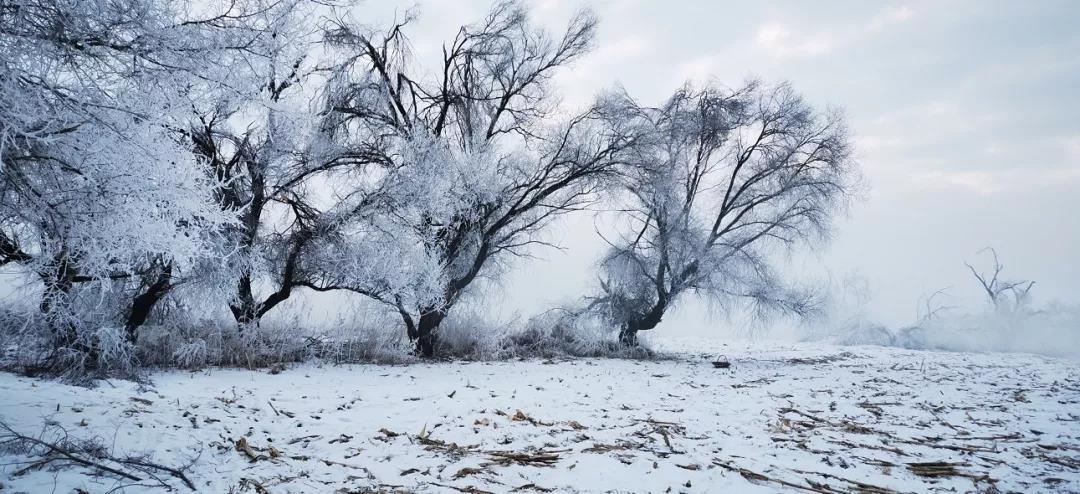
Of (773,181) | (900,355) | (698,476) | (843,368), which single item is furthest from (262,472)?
(900,355)

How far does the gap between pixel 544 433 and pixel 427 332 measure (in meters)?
6.98

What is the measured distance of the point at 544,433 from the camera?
17.6 feet

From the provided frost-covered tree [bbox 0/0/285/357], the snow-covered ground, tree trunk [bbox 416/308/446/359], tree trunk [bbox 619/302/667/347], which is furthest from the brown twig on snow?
tree trunk [bbox 619/302/667/347]

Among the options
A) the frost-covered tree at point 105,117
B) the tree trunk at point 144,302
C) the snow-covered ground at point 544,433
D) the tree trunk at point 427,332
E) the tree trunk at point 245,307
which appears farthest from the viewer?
the tree trunk at point 427,332

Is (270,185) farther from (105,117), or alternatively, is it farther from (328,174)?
(105,117)

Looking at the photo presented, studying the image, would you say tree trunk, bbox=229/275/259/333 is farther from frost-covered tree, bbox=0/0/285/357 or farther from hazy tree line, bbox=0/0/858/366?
frost-covered tree, bbox=0/0/285/357

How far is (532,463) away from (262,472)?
204 cm

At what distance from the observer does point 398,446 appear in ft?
16.0

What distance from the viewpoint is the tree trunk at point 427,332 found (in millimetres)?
11727

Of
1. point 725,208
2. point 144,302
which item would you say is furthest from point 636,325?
point 144,302

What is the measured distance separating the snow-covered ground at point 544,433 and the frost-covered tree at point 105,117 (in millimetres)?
1566

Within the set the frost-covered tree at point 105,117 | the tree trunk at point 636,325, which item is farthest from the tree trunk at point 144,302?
the tree trunk at point 636,325

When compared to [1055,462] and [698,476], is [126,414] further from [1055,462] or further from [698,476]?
[1055,462]

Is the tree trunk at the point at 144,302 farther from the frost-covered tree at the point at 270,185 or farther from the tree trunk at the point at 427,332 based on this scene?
the tree trunk at the point at 427,332
